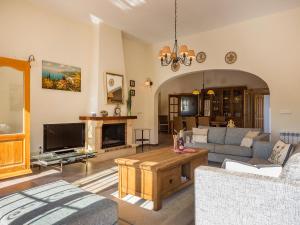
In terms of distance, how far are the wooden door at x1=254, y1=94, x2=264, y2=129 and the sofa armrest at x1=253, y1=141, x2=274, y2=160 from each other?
15.8ft

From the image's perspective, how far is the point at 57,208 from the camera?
1.72 m

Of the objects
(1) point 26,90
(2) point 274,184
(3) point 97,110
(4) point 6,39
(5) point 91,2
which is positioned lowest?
(2) point 274,184

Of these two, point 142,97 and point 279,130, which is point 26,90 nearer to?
point 142,97

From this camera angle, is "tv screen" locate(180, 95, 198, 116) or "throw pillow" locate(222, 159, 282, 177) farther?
"tv screen" locate(180, 95, 198, 116)

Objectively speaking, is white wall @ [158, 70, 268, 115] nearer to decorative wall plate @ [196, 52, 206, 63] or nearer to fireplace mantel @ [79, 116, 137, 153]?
decorative wall plate @ [196, 52, 206, 63]

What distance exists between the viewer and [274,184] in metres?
1.36

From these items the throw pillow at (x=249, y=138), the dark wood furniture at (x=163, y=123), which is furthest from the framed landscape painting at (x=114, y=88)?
the dark wood furniture at (x=163, y=123)

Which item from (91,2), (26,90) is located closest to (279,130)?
(91,2)

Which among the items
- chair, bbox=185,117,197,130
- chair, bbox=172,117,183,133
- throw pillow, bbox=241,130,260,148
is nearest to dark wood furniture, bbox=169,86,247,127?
chair, bbox=185,117,197,130

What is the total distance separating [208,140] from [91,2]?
4106 millimetres

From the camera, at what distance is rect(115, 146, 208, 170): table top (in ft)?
9.15

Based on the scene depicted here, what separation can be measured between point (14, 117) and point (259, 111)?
797cm

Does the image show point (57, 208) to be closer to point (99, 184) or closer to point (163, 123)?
point (99, 184)

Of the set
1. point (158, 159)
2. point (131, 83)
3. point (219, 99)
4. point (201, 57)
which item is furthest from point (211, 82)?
point (158, 159)
